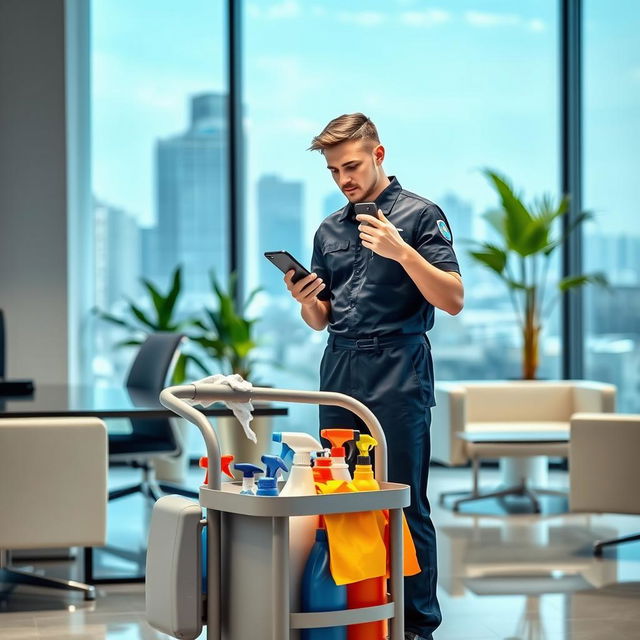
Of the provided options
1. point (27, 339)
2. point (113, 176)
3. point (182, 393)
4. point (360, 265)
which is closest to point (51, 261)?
point (27, 339)

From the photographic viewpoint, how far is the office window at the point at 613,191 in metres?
6.46

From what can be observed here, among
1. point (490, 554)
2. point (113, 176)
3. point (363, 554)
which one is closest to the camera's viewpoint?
point (363, 554)

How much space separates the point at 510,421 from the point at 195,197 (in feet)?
8.27

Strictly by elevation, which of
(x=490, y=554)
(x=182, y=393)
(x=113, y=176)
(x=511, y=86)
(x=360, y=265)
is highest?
(x=511, y=86)

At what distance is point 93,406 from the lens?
378cm

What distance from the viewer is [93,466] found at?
345 centimetres

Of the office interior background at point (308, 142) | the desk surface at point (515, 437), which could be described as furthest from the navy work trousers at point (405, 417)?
the office interior background at point (308, 142)

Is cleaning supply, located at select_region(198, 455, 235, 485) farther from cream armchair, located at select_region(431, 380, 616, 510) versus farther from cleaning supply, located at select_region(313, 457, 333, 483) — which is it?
cream armchair, located at select_region(431, 380, 616, 510)

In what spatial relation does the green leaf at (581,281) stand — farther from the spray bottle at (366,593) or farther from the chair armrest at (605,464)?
the spray bottle at (366,593)

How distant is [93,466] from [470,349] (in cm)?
381

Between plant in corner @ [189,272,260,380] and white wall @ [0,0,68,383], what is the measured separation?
0.83 m

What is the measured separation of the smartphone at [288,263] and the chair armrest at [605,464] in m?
2.09

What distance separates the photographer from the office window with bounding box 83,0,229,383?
22.0 ft

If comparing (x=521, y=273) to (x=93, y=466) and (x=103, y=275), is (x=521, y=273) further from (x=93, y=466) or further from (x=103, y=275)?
(x=93, y=466)
